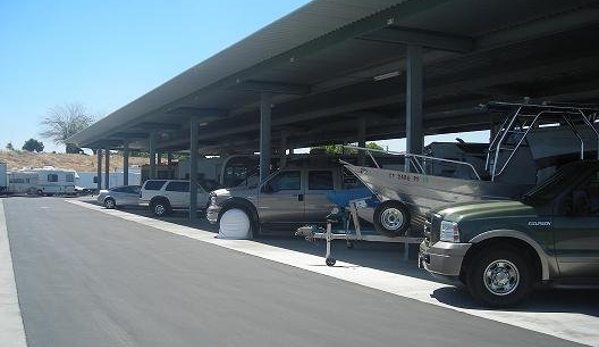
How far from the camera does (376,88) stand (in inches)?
952

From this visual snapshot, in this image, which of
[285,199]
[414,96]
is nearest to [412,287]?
[414,96]

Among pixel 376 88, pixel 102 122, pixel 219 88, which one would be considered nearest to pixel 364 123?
pixel 376 88

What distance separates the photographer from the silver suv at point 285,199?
1891 cm

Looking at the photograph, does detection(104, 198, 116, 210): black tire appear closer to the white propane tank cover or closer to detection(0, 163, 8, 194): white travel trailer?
the white propane tank cover

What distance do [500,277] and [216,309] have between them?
3.92m

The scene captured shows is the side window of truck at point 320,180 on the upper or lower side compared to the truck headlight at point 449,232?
upper

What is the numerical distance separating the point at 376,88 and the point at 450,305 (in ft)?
51.8

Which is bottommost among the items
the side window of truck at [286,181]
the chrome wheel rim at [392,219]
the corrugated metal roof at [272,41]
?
the chrome wheel rim at [392,219]

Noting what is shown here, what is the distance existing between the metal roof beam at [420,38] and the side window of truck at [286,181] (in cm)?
531

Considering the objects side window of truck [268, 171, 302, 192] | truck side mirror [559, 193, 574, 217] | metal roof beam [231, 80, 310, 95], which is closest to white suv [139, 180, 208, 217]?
metal roof beam [231, 80, 310, 95]

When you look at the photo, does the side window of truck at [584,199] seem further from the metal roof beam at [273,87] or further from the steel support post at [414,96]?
the metal roof beam at [273,87]

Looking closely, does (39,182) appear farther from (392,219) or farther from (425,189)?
(425,189)

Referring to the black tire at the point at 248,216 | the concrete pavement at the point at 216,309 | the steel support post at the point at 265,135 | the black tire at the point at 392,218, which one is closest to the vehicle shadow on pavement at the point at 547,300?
the concrete pavement at the point at 216,309

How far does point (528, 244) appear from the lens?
8.91 m
